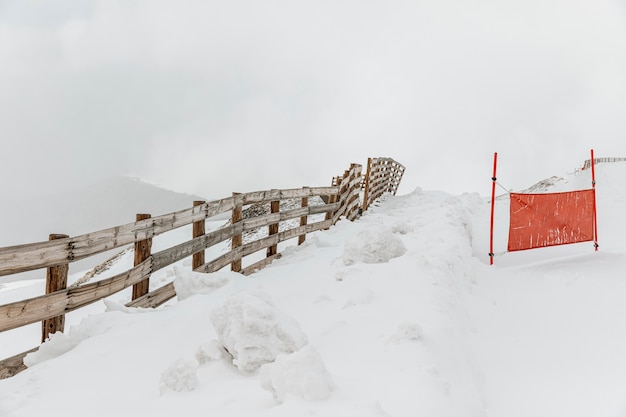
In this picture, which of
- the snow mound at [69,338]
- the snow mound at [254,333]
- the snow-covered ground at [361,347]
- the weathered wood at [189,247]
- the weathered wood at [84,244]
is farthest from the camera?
the weathered wood at [189,247]

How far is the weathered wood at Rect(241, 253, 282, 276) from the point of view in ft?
23.8

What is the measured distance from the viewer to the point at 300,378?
2236mm

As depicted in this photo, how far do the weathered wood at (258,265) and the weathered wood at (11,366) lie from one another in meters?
3.82

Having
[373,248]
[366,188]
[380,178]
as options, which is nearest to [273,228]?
[373,248]

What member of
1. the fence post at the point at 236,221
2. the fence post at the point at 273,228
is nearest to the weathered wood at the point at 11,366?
the fence post at the point at 236,221

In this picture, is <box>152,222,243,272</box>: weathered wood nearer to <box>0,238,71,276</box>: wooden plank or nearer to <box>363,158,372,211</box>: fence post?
<box>0,238,71,276</box>: wooden plank

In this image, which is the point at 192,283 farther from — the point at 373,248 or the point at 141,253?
the point at 373,248

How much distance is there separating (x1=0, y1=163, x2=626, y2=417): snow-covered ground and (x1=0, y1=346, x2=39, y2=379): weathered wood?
0.47 feet

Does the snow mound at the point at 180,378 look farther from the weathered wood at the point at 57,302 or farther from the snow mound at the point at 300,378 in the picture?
the weathered wood at the point at 57,302

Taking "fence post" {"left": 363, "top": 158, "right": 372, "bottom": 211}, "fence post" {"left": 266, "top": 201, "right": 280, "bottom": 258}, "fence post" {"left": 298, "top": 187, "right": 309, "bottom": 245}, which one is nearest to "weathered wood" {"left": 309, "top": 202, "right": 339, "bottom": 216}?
"fence post" {"left": 298, "top": 187, "right": 309, "bottom": 245}

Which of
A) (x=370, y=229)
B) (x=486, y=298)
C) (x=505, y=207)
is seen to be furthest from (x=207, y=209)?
(x=505, y=207)

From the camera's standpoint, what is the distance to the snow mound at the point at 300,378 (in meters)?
2.21

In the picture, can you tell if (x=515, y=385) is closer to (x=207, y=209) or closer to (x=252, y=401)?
(x=252, y=401)

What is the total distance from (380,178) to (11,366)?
14.7m
